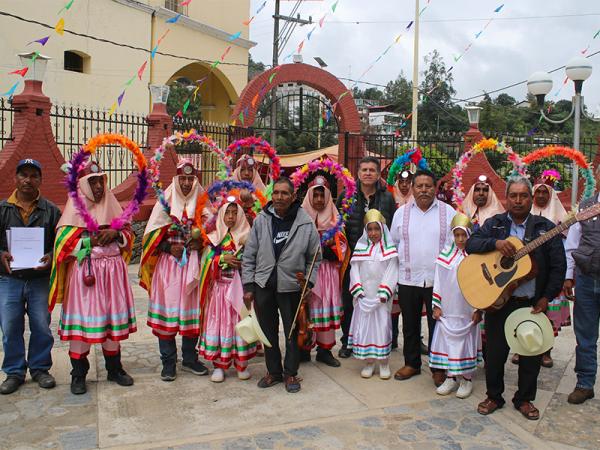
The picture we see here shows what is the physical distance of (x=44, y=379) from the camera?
16.2ft

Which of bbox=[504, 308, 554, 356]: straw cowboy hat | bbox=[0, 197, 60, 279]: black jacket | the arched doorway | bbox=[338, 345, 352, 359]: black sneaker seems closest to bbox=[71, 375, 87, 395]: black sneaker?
bbox=[0, 197, 60, 279]: black jacket

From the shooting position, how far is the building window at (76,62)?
16953mm

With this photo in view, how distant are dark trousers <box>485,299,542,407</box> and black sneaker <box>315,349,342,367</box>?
1.57 metres

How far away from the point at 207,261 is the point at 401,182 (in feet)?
8.43

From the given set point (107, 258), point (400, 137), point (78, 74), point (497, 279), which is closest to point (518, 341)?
point (497, 279)

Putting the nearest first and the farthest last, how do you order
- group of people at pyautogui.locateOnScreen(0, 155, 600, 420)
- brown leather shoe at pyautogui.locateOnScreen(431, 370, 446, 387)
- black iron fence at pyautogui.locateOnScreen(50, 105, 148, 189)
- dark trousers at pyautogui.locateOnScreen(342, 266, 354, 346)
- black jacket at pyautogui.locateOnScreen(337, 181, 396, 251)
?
group of people at pyautogui.locateOnScreen(0, 155, 600, 420), brown leather shoe at pyautogui.locateOnScreen(431, 370, 446, 387), black jacket at pyautogui.locateOnScreen(337, 181, 396, 251), dark trousers at pyautogui.locateOnScreen(342, 266, 354, 346), black iron fence at pyautogui.locateOnScreen(50, 105, 148, 189)

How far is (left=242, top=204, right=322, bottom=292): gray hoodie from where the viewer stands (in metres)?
4.95

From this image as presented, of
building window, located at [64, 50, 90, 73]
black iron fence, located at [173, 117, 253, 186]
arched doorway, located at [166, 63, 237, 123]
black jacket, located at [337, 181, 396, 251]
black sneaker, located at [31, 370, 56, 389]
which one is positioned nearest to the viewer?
black sneaker, located at [31, 370, 56, 389]

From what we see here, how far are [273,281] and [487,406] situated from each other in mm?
2001

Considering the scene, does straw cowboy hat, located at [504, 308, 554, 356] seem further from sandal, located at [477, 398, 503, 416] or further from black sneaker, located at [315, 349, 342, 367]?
black sneaker, located at [315, 349, 342, 367]

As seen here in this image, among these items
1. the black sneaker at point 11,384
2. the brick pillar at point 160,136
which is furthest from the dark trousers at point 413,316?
the brick pillar at point 160,136

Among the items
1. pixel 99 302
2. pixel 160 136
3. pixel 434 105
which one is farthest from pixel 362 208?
pixel 434 105

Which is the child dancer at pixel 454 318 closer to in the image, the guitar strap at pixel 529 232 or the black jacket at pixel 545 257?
the black jacket at pixel 545 257

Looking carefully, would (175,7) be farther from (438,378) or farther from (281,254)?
(438,378)
